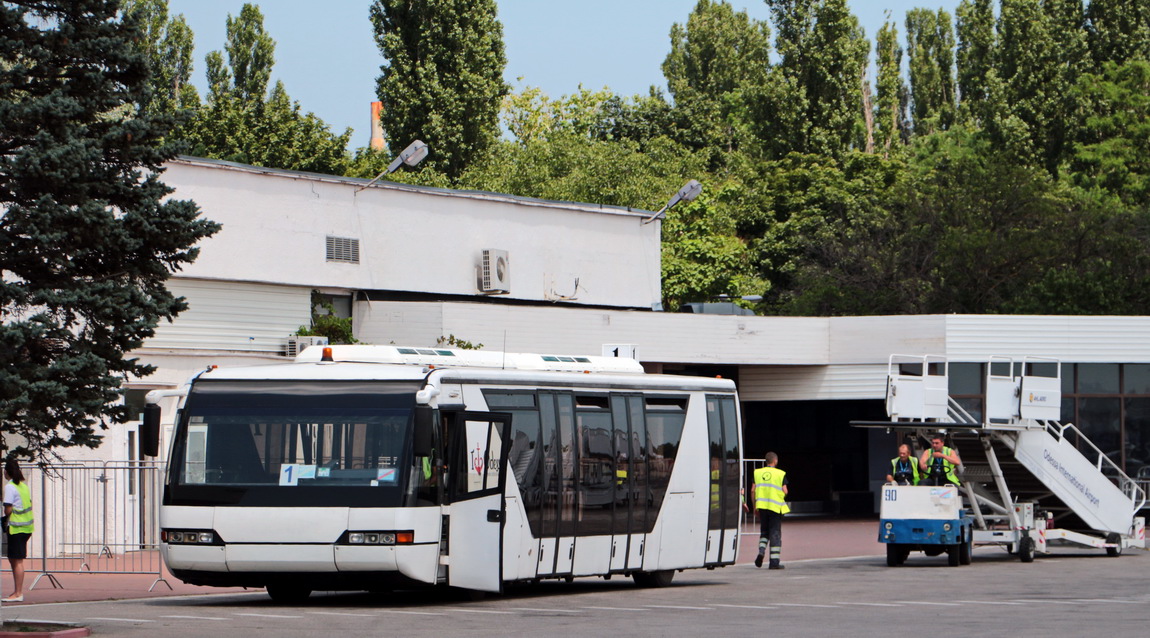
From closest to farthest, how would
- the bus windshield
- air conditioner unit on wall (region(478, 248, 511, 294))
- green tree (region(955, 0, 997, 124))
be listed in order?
1. the bus windshield
2. air conditioner unit on wall (region(478, 248, 511, 294))
3. green tree (region(955, 0, 997, 124))

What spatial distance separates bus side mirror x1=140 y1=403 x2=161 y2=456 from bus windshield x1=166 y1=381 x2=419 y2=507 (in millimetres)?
242

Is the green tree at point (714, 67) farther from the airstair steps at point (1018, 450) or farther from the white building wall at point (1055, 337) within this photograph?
the airstair steps at point (1018, 450)

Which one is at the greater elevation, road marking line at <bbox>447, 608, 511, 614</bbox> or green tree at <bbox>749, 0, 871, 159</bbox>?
green tree at <bbox>749, 0, 871, 159</bbox>

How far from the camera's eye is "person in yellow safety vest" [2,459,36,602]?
19328mm

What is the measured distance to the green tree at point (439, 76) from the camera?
196 feet

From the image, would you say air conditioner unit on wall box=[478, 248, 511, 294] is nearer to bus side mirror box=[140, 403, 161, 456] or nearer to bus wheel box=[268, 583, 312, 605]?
bus wheel box=[268, 583, 312, 605]

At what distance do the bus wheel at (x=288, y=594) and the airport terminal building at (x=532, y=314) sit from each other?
37.3ft

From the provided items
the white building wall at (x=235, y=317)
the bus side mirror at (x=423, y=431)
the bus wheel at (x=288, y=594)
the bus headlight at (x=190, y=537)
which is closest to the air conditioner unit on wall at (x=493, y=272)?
the white building wall at (x=235, y=317)

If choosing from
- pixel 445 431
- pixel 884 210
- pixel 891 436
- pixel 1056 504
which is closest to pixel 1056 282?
pixel 891 436

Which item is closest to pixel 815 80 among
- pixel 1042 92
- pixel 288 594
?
pixel 1042 92

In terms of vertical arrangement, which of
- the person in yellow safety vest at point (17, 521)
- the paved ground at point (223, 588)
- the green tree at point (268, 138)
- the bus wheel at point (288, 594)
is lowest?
the paved ground at point (223, 588)

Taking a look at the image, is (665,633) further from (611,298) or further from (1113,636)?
(611,298)

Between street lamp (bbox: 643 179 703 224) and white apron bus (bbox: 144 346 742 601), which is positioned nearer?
white apron bus (bbox: 144 346 742 601)

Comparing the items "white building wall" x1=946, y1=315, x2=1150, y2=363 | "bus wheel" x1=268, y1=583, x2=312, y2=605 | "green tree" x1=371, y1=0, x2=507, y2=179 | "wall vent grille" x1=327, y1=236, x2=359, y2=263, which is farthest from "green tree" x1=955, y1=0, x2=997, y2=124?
"bus wheel" x1=268, y1=583, x2=312, y2=605
